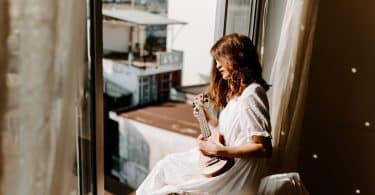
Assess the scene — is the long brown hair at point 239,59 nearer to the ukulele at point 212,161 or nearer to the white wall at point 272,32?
the ukulele at point 212,161

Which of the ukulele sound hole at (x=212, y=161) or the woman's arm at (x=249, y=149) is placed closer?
the woman's arm at (x=249, y=149)

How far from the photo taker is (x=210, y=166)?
1468 mm

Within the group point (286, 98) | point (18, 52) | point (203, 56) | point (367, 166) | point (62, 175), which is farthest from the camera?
point (203, 56)

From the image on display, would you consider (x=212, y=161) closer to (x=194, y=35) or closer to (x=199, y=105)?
(x=199, y=105)

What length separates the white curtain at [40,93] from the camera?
590 mm

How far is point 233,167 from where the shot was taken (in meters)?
1.44

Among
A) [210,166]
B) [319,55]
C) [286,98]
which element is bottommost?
[210,166]

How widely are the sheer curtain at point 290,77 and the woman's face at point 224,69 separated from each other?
1.41 ft

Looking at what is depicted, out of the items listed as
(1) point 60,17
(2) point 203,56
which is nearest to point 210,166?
(1) point 60,17

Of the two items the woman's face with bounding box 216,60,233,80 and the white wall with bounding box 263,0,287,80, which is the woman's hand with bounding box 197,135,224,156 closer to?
the woman's face with bounding box 216,60,233,80

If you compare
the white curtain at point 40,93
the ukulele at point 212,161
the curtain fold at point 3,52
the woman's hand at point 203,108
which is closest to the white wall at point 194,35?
the woman's hand at point 203,108

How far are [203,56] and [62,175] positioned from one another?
2051 millimetres

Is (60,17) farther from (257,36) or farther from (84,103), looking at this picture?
(257,36)

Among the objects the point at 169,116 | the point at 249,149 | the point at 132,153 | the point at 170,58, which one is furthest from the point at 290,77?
the point at 132,153
